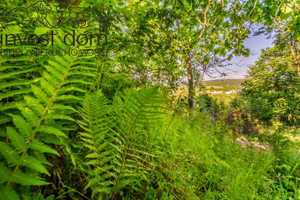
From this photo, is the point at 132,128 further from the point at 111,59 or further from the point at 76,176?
the point at 111,59

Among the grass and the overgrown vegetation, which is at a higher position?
the overgrown vegetation

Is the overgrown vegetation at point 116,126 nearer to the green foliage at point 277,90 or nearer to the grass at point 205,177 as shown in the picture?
the grass at point 205,177

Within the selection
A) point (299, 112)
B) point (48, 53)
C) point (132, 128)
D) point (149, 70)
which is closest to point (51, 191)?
point (132, 128)

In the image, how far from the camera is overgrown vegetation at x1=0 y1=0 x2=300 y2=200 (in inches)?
23.5

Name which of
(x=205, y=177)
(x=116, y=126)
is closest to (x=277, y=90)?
(x=205, y=177)

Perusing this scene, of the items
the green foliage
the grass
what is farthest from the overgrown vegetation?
the green foliage

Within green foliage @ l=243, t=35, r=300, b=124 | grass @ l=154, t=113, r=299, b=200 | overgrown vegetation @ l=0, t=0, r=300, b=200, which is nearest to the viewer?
overgrown vegetation @ l=0, t=0, r=300, b=200

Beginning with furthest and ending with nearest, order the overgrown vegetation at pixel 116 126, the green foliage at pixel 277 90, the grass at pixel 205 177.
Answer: the green foliage at pixel 277 90, the grass at pixel 205 177, the overgrown vegetation at pixel 116 126

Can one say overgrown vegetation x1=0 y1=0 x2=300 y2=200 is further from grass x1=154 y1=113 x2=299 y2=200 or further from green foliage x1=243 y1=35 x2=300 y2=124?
green foliage x1=243 y1=35 x2=300 y2=124

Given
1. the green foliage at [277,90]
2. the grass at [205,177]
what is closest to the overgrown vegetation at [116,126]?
the grass at [205,177]

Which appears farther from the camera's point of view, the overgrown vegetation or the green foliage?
the green foliage

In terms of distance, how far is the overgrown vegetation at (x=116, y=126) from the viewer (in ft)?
1.95

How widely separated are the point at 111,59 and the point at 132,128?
1.25 metres

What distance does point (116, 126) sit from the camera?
0.86 meters
